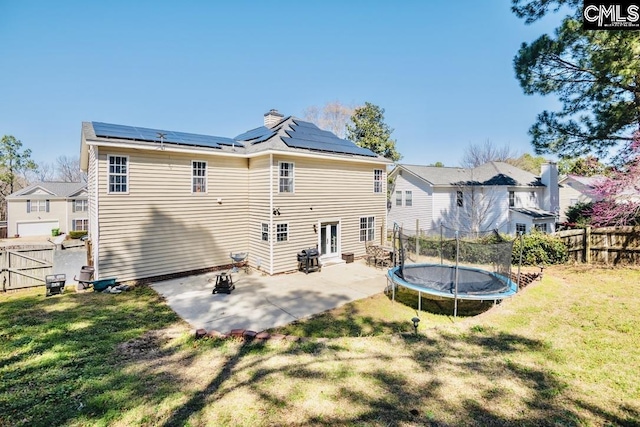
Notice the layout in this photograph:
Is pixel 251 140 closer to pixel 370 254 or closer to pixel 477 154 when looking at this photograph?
pixel 370 254

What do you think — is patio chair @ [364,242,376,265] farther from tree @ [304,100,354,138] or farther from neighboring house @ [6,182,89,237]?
neighboring house @ [6,182,89,237]

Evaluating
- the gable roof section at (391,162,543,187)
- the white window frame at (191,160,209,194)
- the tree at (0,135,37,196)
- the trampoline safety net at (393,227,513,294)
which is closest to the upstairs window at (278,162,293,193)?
the white window frame at (191,160,209,194)

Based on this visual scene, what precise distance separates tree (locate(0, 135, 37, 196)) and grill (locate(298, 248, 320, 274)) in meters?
41.2

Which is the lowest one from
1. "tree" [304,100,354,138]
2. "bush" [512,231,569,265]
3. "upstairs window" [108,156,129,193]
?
"bush" [512,231,569,265]

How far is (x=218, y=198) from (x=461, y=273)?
30.4 feet

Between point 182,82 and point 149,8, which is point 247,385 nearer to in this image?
point 149,8

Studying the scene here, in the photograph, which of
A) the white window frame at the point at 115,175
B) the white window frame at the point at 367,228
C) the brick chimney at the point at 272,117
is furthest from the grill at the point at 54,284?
the white window frame at the point at 367,228

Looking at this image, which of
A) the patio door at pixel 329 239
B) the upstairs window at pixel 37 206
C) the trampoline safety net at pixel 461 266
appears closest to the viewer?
the trampoline safety net at pixel 461 266

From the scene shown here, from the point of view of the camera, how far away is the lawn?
11.4ft

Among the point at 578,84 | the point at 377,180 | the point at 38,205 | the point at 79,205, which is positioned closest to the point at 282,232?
the point at 377,180

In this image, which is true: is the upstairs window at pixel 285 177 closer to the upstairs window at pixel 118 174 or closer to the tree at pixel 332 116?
the upstairs window at pixel 118 174

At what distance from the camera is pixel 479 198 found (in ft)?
67.4

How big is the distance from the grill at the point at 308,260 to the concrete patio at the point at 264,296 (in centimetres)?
30

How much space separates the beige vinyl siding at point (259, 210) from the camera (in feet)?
38.5
